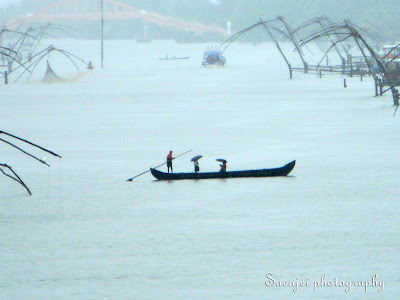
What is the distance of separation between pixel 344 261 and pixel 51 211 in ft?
19.6

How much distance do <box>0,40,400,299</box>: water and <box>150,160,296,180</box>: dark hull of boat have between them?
0.19m

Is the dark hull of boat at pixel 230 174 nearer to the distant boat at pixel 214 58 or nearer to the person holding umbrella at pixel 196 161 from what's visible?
the person holding umbrella at pixel 196 161

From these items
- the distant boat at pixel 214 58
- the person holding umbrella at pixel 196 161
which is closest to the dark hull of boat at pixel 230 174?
the person holding umbrella at pixel 196 161

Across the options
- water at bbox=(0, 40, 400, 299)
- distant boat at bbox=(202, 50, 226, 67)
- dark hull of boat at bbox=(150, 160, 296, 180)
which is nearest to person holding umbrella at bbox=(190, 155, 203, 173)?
dark hull of boat at bbox=(150, 160, 296, 180)

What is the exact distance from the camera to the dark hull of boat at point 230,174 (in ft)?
61.3

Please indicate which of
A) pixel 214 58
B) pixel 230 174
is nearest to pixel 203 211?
pixel 230 174

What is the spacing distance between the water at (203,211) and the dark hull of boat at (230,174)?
185mm

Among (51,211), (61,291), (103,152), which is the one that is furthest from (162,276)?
(103,152)

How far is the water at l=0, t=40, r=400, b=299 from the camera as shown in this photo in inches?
494

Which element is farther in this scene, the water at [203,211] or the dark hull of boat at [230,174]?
the dark hull of boat at [230,174]

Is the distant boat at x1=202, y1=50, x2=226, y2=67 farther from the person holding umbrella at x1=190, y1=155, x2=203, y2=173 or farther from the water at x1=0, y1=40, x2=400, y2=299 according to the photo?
the person holding umbrella at x1=190, y1=155, x2=203, y2=173

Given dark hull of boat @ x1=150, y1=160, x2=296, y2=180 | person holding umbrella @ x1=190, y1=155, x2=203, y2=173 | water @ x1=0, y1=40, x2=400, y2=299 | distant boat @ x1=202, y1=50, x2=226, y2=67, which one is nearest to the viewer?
water @ x1=0, y1=40, x2=400, y2=299

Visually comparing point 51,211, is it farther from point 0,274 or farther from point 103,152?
point 103,152

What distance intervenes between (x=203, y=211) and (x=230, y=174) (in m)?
2.14
